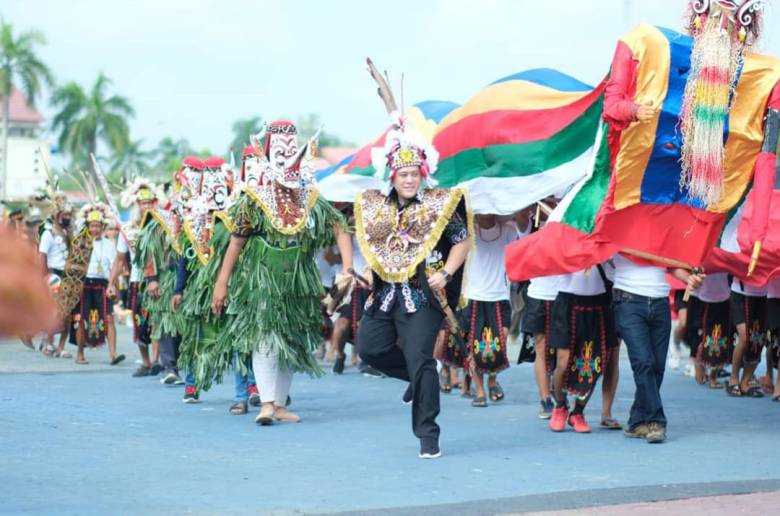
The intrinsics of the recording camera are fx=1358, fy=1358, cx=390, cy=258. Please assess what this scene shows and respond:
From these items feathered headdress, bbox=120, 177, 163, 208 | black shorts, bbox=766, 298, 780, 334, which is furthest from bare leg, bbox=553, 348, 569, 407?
feathered headdress, bbox=120, 177, 163, 208

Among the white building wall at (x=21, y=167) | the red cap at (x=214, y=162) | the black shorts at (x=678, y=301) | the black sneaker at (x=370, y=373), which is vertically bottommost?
the black sneaker at (x=370, y=373)

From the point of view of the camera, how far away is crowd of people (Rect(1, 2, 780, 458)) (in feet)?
28.6

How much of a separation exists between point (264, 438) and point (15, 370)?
6904mm

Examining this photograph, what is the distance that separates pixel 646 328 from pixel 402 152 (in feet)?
6.94

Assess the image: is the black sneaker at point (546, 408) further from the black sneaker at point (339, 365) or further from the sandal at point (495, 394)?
the black sneaker at point (339, 365)

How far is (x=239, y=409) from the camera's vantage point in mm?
11109

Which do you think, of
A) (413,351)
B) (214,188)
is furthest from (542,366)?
(214,188)

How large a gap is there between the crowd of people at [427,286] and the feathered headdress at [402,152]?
1cm

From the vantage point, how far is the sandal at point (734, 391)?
12.7 m

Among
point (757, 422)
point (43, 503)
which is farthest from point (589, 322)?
point (43, 503)

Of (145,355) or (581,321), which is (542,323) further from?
(145,355)

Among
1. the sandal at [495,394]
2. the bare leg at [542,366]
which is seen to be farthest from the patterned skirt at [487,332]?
the bare leg at [542,366]

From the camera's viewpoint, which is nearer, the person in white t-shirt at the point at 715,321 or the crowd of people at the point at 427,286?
the crowd of people at the point at 427,286

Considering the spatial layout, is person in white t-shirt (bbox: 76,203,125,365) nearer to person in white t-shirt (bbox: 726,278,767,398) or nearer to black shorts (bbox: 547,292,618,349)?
person in white t-shirt (bbox: 726,278,767,398)
